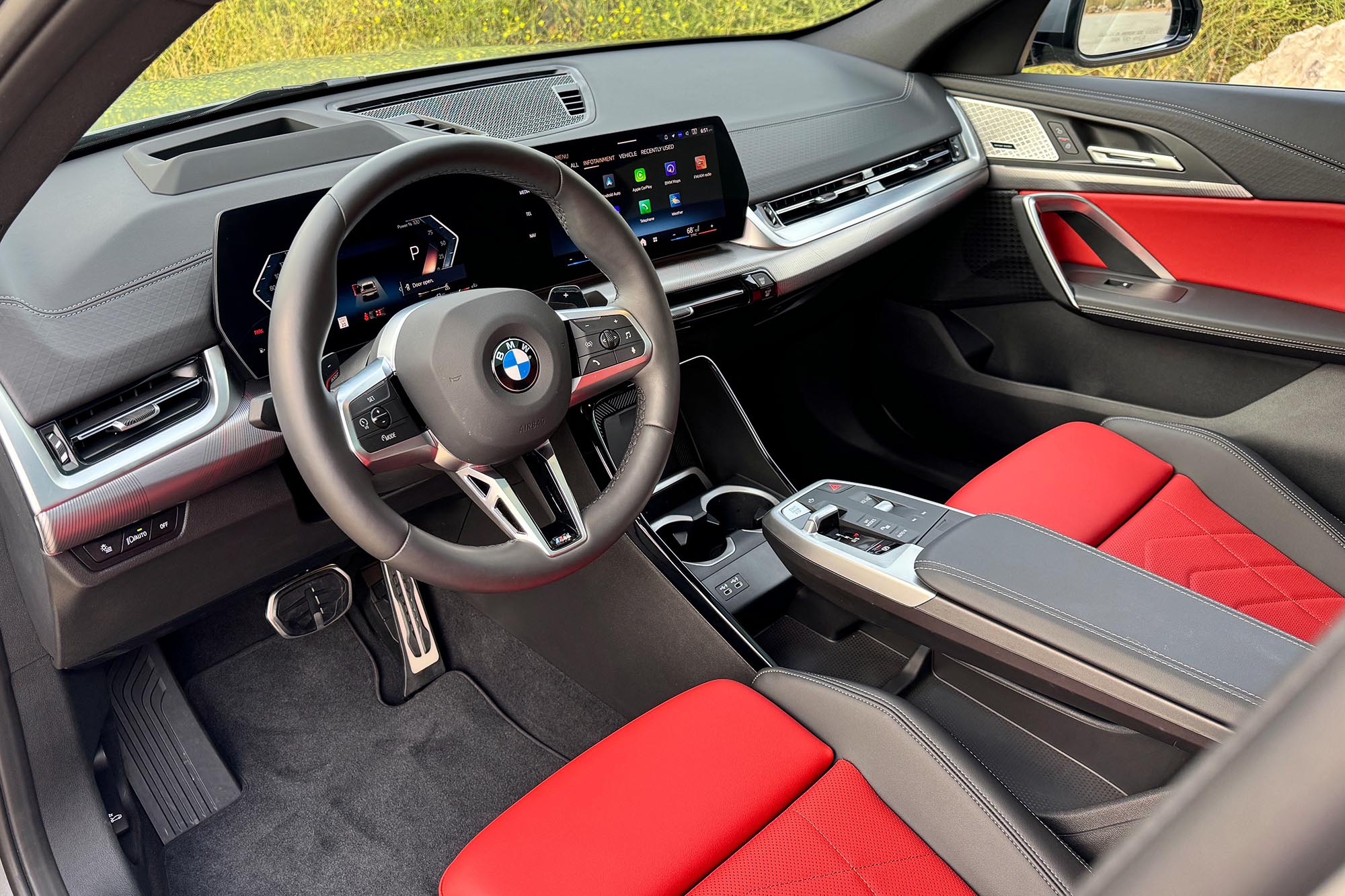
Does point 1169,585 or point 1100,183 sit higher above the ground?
point 1100,183

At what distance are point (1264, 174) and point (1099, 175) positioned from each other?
324 mm

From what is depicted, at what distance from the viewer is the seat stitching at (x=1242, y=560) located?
55.5 inches

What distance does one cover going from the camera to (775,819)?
1120 mm

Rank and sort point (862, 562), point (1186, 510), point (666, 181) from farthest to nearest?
1. point (666, 181)
2. point (1186, 510)
3. point (862, 562)

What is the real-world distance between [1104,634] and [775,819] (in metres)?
0.44

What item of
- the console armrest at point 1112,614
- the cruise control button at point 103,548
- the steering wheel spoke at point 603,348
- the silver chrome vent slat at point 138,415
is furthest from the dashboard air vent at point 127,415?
the console armrest at point 1112,614

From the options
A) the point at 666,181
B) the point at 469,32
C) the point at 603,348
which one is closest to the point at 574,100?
the point at 666,181

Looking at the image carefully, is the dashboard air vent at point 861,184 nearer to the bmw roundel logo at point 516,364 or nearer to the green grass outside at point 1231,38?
the green grass outside at point 1231,38

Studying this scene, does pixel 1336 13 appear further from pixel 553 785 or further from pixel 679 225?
pixel 553 785

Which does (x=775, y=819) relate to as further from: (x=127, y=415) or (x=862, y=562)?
(x=127, y=415)

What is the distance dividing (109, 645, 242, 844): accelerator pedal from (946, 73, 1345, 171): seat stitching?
2.23 m

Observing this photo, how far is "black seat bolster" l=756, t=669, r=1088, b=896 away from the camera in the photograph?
3.41 feet

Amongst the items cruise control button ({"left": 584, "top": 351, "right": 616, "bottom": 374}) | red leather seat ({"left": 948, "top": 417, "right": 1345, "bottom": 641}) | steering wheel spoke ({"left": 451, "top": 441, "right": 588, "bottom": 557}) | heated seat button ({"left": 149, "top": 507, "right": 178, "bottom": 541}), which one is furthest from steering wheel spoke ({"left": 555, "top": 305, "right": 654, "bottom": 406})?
red leather seat ({"left": 948, "top": 417, "right": 1345, "bottom": 641})

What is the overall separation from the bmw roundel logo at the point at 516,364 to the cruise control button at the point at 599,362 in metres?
0.10
